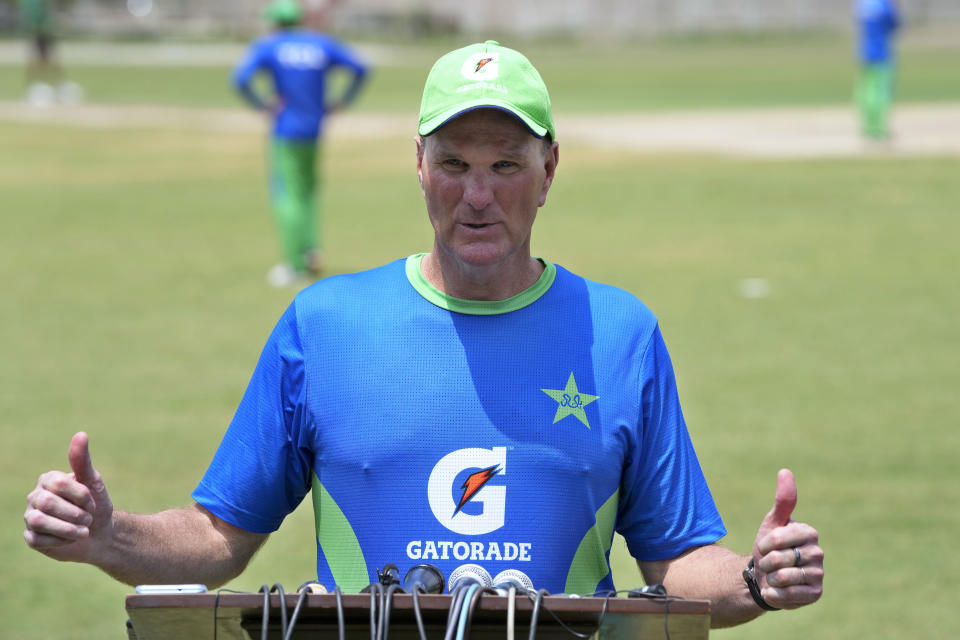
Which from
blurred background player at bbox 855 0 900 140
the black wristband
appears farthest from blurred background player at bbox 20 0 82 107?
the black wristband

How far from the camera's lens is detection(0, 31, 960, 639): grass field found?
7.16 m

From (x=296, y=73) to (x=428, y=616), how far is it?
1233 cm

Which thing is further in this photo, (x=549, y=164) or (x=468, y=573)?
(x=549, y=164)

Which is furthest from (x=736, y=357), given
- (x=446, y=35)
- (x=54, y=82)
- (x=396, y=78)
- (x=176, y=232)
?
(x=446, y=35)

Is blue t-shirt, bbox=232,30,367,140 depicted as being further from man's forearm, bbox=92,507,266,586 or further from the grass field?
man's forearm, bbox=92,507,266,586

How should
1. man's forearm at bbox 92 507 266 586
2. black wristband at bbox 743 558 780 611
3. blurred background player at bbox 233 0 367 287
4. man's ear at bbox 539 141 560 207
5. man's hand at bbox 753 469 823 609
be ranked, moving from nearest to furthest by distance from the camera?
man's hand at bbox 753 469 823 609, black wristband at bbox 743 558 780 611, man's forearm at bbox 92 507 266 586, man's ear at bbox 539 141 560 207, blurred background player at bbox 233 0 367 287

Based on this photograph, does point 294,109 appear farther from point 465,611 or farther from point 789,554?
point 465,611

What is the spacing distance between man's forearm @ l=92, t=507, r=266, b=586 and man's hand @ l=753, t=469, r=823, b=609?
48.0 inches

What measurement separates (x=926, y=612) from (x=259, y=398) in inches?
165

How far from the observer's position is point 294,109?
14391mm

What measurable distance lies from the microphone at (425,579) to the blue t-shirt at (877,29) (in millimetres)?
22045

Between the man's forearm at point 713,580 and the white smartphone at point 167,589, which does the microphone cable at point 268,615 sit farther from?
the man's forearm at point 713,580

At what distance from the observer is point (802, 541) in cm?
269

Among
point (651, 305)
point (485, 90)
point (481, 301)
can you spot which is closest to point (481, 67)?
point (485, 90)
